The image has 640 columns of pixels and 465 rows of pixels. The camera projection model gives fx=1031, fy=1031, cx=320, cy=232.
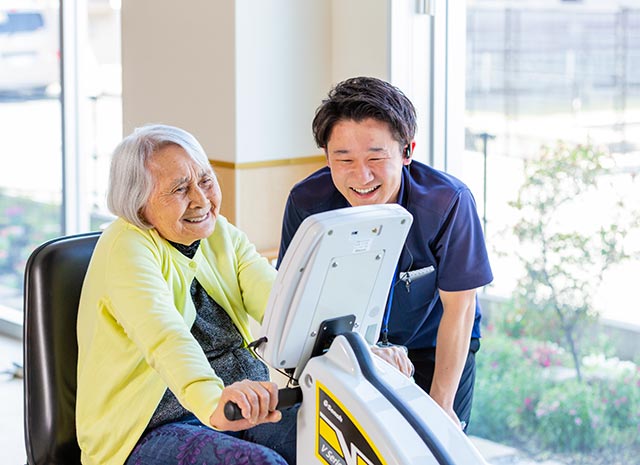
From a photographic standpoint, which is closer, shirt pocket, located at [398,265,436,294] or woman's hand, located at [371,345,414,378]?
woman's hand, located at [371,345,414,378]

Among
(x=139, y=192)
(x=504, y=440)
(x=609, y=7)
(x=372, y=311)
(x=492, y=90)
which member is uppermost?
(x=609, y=7)

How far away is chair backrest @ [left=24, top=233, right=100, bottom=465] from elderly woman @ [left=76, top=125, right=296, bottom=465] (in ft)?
0.22

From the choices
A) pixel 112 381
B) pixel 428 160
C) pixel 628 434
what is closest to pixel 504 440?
pixel 628 434

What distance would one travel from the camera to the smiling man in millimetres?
2057

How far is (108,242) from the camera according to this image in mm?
1961

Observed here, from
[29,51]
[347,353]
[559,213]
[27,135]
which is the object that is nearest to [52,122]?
[27,135]

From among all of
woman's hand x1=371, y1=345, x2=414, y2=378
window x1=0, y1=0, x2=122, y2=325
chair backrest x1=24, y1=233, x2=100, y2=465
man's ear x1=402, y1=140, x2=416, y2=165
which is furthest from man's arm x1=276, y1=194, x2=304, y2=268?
window x1=0, y1=0, x2=122, y2=325

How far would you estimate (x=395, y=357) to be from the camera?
5.59ft

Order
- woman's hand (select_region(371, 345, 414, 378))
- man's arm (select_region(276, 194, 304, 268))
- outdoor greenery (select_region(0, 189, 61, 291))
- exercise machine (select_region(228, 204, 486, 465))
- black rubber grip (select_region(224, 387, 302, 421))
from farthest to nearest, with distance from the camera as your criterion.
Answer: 1. outdoor greenery (select_region(0, 189, 61, 291))
2. man's arm (select_region(276, 194, 304, 268))
3. woman's hand (select_region(371, 345, 414, 378))
4. black rubber grip (select_region(224, 387, 302, 421))
5. exercise machine (select_region(228, 204, 486, 465))

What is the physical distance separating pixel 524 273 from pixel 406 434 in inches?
69.4

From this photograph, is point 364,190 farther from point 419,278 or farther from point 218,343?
point 218,343

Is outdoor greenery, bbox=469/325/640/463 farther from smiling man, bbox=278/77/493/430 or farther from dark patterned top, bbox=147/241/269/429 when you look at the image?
dark patterned top, bbox=147/241/269/429

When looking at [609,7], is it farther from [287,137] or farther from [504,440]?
[504,440]

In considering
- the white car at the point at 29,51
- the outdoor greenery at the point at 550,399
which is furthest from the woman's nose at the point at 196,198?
the white car at the point at 29,51
